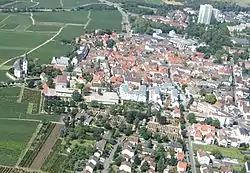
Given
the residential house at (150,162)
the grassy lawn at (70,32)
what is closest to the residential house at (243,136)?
the residential house at (150,162)

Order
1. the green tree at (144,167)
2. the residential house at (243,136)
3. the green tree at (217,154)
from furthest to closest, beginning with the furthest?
the residential house at (243,136), the green tree at (217,154), the green tree at (144,167)

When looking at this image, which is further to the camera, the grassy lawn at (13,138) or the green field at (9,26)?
the green field at (9,26)

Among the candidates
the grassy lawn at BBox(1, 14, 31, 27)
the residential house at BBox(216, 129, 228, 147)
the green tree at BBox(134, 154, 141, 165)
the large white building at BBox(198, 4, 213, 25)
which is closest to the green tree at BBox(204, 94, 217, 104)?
the residential house at BBox(216, 129, 228, 147)

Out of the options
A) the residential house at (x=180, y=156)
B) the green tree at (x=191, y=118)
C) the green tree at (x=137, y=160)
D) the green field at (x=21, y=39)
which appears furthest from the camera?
the green field at (x=21, y=39)

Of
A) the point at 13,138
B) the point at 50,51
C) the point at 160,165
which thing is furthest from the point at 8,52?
Answer: the point at 160,165

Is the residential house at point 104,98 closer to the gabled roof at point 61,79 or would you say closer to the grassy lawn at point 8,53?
the gabled roof at point 61,79

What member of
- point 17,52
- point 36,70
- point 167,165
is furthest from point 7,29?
point 167,165
